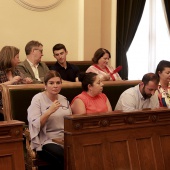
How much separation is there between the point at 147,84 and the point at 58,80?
36.5 inches

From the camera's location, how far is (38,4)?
6.44 metres

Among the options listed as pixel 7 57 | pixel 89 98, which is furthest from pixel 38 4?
pixel 89 98

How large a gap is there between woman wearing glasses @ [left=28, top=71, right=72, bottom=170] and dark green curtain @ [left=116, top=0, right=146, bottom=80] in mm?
3511

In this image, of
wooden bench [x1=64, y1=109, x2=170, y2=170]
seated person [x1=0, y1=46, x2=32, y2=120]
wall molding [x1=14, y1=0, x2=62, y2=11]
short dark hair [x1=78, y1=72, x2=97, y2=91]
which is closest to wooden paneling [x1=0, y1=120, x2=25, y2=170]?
wooden bench [x1=64, y1=109, x2=170, y2=170]

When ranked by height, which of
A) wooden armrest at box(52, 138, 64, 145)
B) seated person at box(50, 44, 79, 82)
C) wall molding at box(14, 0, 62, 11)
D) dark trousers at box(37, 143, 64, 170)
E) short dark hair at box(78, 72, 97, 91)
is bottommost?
dark trousers at box(37, 143, 64, 170)

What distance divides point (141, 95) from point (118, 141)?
990mm

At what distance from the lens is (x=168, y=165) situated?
3.60 m

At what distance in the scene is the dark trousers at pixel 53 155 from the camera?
369 cm

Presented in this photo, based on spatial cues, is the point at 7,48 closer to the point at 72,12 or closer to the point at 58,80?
the point at 58,80

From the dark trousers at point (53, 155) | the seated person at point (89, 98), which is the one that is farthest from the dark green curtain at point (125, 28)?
the dark trousers at point (53, 155)

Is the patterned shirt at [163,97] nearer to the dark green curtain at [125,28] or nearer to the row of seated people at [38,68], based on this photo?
the row of seated people at [38,68]

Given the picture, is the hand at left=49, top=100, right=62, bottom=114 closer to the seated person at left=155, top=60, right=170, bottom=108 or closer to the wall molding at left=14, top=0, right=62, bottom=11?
the seated person at left=155, top=60, right=170, bottom=108

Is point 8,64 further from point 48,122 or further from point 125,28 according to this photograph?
point 125,28

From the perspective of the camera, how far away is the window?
7668 millimetres
